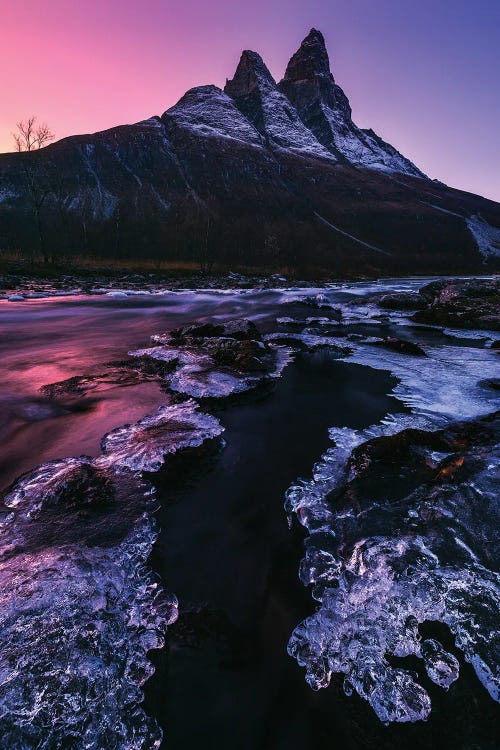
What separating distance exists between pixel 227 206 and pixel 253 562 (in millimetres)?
A: 112192

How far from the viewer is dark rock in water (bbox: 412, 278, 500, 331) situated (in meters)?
17.4

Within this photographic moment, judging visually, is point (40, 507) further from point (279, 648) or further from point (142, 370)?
point (142, 370)

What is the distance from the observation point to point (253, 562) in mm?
3549

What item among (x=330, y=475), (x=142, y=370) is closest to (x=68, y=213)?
(x=142, y=370)

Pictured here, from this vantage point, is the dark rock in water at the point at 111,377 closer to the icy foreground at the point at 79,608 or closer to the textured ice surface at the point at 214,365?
the textured ice surface at the point at 214,365

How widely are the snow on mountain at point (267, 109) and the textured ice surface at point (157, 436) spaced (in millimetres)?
171349

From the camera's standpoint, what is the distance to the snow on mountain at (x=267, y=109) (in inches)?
6176

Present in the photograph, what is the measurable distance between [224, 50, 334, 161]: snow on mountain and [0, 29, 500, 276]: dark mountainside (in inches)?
127

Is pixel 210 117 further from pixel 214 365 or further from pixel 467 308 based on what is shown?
pixel 214 365

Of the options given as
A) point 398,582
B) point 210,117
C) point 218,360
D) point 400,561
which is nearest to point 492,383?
point 218,360

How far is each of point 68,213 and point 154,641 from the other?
342 feet

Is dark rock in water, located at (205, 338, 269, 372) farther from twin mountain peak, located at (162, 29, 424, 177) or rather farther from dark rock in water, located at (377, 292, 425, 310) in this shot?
twin mountain peak, located at (162, 29, 424, 177)

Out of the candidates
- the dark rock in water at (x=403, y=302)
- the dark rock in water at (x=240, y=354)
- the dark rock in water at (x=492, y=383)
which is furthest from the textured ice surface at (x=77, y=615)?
the dark rock in water at (x=403, y=302)

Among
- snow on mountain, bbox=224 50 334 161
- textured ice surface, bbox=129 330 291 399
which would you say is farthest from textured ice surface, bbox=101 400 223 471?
snow on mountain, bbox=224 50 334 161
